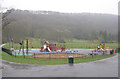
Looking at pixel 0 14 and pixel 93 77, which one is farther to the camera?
pixel 0 14

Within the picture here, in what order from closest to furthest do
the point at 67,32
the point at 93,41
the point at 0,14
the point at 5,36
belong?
the point at 0,14, the point at 5,36, the point at 93,41, the point at 67,32

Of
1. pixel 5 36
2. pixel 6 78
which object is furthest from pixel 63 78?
pixel 5 36

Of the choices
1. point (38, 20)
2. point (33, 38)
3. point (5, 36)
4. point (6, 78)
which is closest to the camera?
point (6, 78)

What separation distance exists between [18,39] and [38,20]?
22852mm

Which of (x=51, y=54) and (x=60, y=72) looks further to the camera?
(x=51, y=54)

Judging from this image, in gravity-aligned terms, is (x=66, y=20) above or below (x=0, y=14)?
above

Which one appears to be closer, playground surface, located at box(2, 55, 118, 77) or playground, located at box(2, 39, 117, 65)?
playground surface, located at box(2, 55, 118, 77)

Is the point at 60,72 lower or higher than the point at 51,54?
higher

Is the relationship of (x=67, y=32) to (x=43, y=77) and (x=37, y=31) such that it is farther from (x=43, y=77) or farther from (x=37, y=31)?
(x=43, y=77)

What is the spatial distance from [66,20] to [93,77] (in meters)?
58.3

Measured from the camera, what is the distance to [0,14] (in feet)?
43.2

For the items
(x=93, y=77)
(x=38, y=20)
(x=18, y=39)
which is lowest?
(x=93, y=77)

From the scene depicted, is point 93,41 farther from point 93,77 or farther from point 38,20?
point 93,77

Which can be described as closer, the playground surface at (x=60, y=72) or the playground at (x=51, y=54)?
the playground surface at (x=60, y=72)
